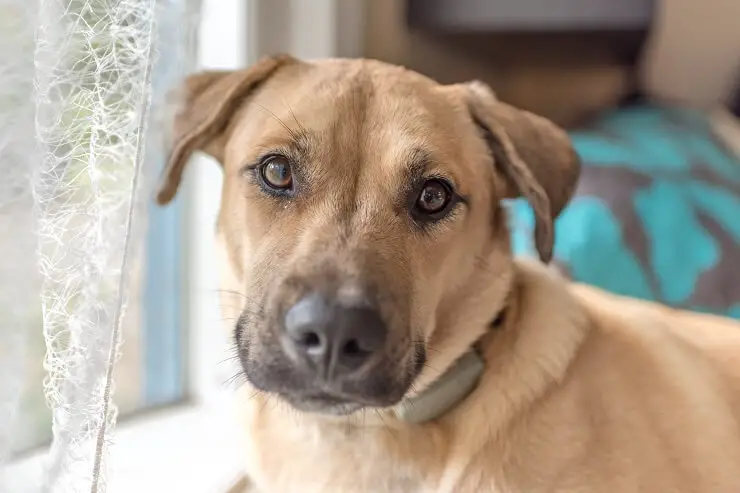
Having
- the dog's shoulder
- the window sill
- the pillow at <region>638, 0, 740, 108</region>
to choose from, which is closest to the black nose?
the dog's shoulder

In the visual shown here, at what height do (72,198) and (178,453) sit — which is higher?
(72,198)

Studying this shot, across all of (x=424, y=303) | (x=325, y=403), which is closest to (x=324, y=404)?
(x=325, y=403)

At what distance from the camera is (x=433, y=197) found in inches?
44.9

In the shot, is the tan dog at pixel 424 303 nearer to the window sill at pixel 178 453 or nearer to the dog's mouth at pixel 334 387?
the dog's mouth at pixel 334 387

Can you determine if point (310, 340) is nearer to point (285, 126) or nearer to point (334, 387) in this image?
point (334, 387)

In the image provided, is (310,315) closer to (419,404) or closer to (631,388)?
(419,404)

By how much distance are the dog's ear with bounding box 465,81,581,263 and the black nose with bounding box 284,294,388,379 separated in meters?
0.40

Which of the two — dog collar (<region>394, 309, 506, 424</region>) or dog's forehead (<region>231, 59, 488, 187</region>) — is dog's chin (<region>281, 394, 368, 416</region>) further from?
dog's forehead (<region>231, 59, 488, 187</region>)

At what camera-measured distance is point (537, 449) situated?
1.11 meters

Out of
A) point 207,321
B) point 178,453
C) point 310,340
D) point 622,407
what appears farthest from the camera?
point 207,321

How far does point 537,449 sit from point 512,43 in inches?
91.1

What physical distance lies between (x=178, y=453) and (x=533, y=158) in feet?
3.14

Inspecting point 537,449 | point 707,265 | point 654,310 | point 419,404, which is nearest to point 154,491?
point 419,404

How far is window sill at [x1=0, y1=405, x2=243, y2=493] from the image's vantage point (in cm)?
146
